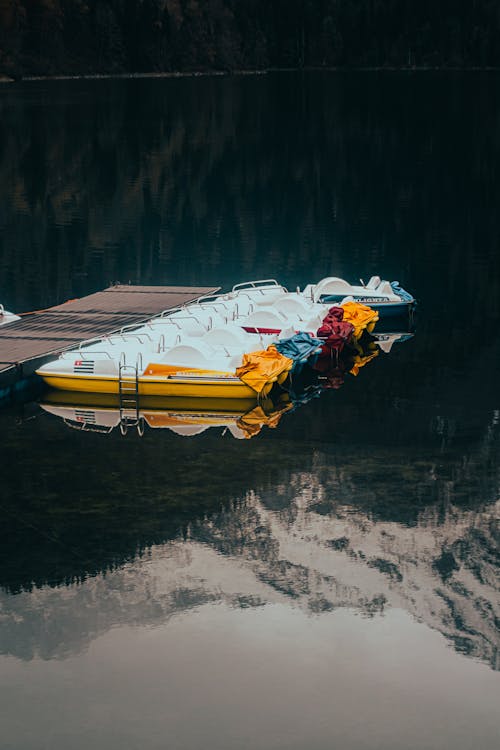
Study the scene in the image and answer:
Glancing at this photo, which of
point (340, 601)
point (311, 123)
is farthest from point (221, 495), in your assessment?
point (311, 123)

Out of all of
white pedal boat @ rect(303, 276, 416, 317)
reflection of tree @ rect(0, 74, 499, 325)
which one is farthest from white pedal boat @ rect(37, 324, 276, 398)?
reflection of tree @ rect(0, 74, 499, 325)

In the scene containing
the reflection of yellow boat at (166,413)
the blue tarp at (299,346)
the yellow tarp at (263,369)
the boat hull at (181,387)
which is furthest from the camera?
the blue tarp at (299,346)

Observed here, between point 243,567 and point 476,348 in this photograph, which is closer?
point 243,567

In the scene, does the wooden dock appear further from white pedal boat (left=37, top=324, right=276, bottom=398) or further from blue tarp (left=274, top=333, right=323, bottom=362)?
blue tarp (left=274, top=333, right=323, bottom=362)

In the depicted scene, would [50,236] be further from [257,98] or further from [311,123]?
[257,98]

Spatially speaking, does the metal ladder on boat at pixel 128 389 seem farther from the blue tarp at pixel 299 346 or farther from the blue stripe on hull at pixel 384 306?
the blue stripe on hull at pixel 384 306

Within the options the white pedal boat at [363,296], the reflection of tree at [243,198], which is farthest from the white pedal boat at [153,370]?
the reflection of tree at [243,198]
